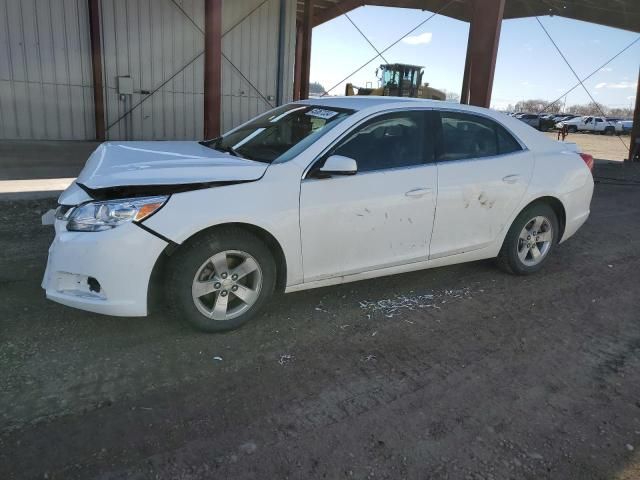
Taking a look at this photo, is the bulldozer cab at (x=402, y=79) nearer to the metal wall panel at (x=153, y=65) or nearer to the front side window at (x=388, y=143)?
the metal wall panel at (x=153, y=65)

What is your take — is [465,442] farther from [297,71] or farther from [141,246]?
[297,71]

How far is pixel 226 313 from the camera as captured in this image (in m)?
3.66

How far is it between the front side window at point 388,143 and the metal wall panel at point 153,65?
11.6 metres

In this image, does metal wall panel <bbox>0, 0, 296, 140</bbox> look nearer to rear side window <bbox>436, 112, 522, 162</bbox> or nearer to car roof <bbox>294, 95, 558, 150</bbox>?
car roof <bbox>294, 95, 558, 150</bbox>

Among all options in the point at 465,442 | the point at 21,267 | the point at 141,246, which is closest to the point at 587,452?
the point at 465,442

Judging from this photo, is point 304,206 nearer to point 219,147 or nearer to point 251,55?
point 219,147

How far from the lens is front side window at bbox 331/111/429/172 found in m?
4.00

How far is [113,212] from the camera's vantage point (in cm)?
325

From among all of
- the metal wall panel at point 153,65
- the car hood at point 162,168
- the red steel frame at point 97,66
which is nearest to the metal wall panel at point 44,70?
the red steel frame at point 97,66

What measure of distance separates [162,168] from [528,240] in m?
3.43

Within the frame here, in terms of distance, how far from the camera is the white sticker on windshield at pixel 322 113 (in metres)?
4.22

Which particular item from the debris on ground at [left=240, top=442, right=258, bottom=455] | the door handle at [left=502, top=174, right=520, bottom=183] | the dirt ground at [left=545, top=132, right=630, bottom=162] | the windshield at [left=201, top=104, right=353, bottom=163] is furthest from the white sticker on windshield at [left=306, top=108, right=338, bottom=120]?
the dirt ground at [left=545, top=132, right=630, bottom=162]

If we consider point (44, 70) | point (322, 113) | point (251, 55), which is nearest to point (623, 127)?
point (251, 55)

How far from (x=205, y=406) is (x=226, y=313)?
91 centimetres
